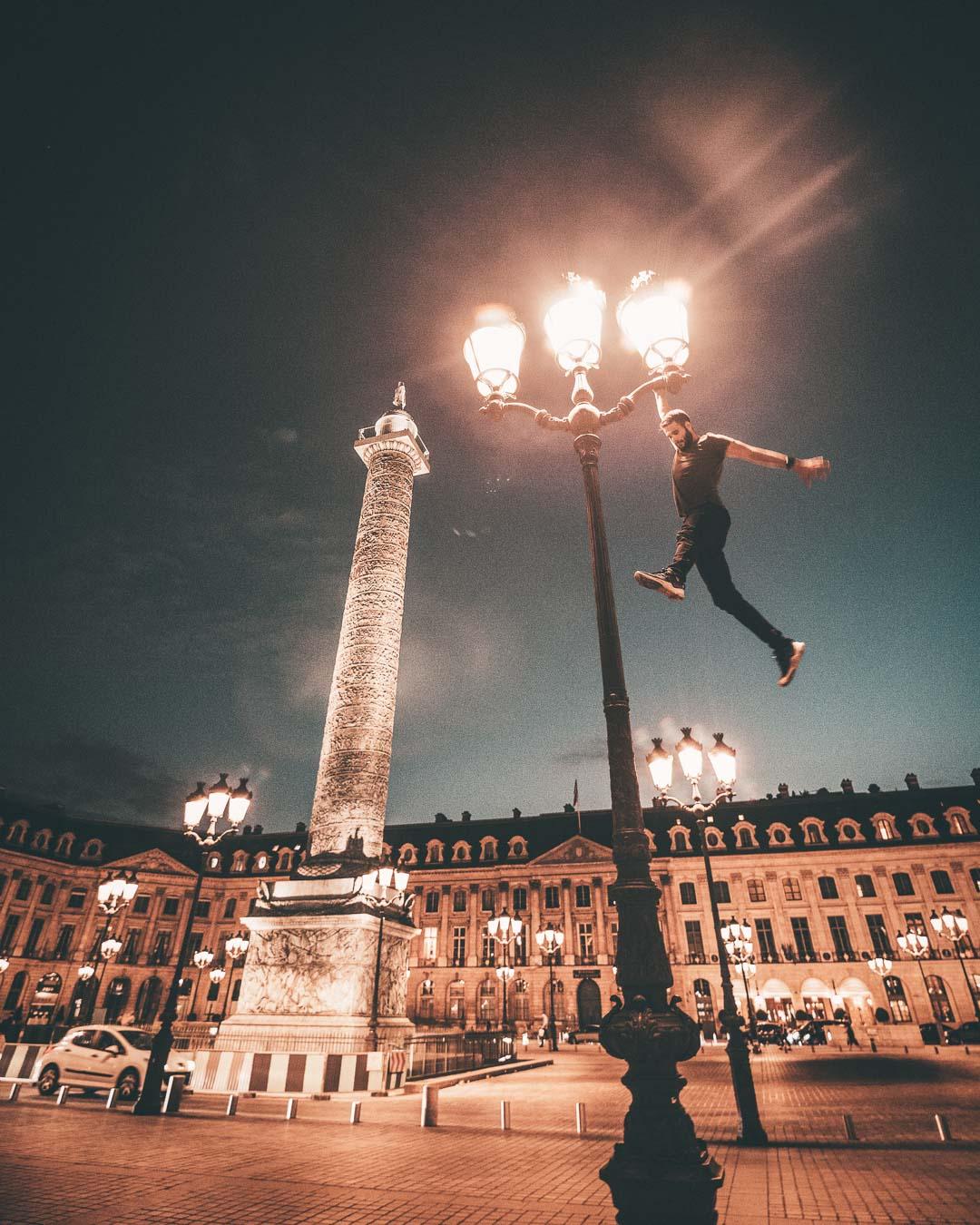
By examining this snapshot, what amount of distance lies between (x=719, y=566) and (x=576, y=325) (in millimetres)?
2580

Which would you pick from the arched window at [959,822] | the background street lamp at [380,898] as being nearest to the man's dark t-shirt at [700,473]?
the background street lamp at [380,898]

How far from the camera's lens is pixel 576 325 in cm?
589

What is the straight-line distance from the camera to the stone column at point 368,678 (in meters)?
19.7

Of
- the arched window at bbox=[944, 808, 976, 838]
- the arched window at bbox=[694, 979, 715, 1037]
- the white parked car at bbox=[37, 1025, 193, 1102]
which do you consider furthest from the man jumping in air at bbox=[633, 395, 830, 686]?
the arched window at bbox=[944, 808, 976, 838]

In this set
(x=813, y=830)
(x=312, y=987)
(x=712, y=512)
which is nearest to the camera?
(x=712, y=512)

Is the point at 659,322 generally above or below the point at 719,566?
above

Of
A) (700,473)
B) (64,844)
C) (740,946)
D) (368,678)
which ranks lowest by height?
(740,946)

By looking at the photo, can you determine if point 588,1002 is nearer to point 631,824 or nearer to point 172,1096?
point 172,1096

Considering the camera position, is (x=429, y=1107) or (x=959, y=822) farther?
(x=959, y=822)

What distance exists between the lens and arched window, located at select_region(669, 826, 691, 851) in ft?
168

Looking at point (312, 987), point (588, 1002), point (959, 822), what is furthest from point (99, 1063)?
point (959, 822)

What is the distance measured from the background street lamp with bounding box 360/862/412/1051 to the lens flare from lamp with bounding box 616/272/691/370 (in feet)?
53.2

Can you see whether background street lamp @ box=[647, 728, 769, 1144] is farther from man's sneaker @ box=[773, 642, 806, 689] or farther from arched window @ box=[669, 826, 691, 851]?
arched window @ box=[669, 826, 691, 851]

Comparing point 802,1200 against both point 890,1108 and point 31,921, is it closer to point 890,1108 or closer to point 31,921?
point 890,1108
